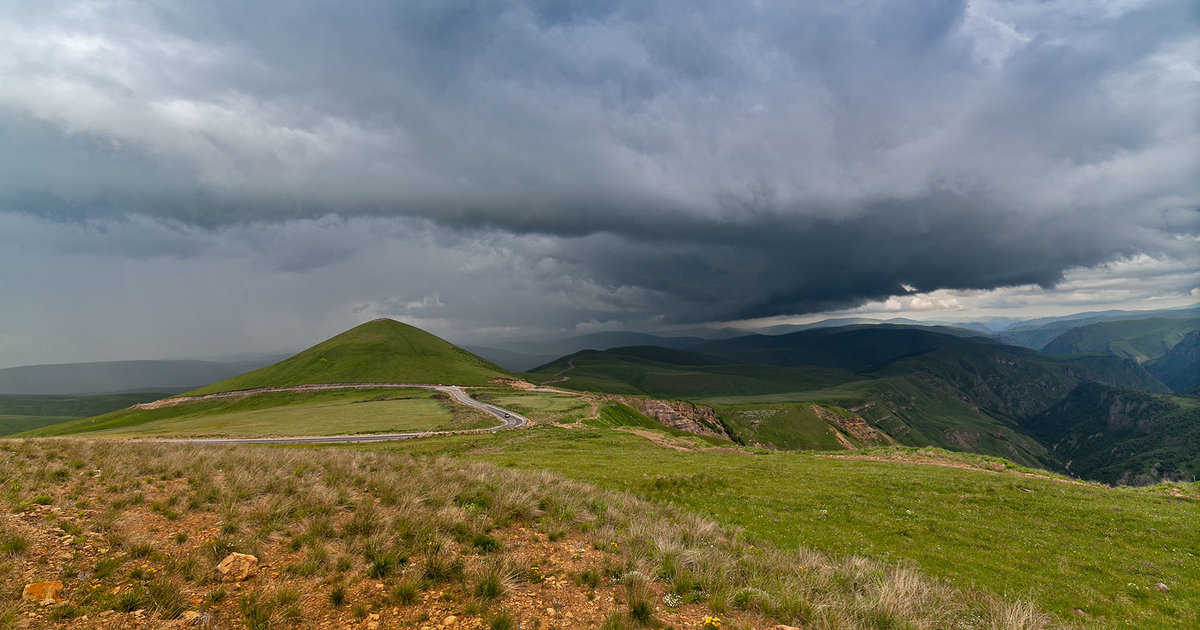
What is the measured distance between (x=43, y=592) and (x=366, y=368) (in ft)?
543

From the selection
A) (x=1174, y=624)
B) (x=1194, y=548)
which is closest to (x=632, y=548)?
(x=1174, y=624)

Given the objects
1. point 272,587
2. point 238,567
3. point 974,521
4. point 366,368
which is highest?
point 238,567

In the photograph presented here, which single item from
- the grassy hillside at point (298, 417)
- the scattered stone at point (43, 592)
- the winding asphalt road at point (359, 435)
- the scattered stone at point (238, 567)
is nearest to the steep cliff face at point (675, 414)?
the winding asphalt road at point (359, 435)

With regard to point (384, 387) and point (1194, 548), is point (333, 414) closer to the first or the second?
point (384, 387)

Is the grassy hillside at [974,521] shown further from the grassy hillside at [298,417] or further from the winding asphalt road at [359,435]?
the grassy hillside at [298,417]

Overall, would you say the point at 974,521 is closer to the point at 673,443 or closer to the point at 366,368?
the point at 673,443

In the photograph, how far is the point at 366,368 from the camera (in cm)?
15550

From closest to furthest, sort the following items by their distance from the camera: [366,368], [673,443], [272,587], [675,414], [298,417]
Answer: [272,587] → [673,443] → [298,417] → [675,414] → [366,368]

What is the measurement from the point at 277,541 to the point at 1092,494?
3704cm

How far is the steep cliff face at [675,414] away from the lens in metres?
105

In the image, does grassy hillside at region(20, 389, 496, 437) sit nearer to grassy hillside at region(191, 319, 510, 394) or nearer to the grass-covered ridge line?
grassy hillside at region(191, 319, 510, 394)

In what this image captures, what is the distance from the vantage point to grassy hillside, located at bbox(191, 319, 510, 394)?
14362 centimetres

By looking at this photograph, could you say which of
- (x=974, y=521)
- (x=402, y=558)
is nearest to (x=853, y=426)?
(x=974, y=521)

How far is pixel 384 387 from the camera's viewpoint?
127 metres
